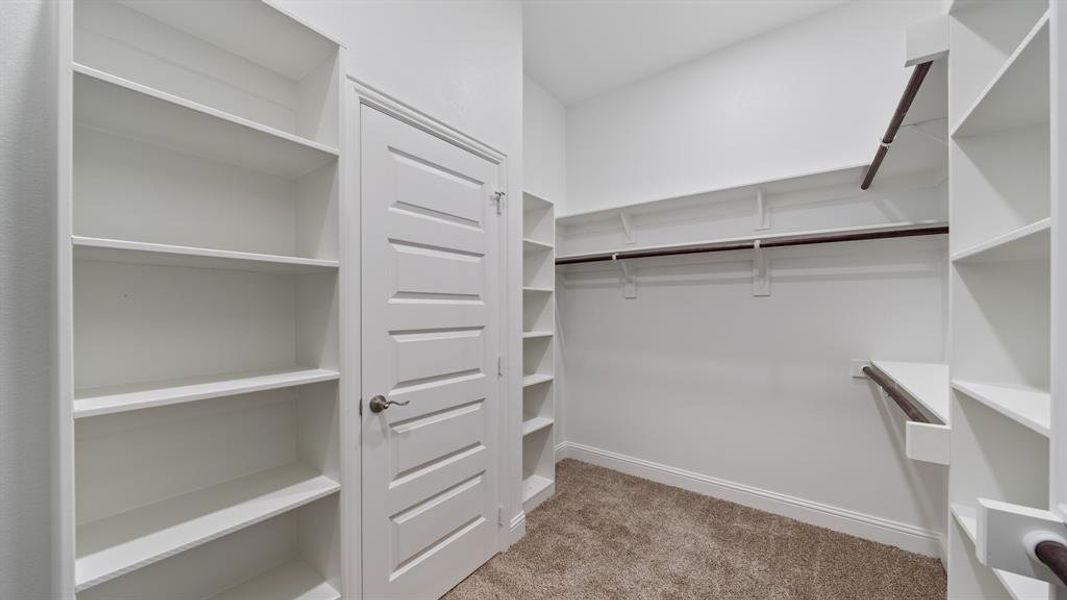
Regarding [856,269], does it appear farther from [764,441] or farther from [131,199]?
[131,199]

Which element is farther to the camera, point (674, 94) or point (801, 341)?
point (674, 94)

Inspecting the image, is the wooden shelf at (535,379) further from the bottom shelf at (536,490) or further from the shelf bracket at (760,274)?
the shelf bracket at (760,274)

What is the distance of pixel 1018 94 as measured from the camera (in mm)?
896

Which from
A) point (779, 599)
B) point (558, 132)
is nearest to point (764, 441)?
point (779, 599)

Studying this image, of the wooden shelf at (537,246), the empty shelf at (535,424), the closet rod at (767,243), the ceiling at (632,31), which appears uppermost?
the ceiling at (632,31)

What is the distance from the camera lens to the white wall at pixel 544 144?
2.97 m

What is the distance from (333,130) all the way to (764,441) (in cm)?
285

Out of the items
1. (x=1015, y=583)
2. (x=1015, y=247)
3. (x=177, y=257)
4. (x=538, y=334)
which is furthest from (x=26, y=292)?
(x=1015, y=583)

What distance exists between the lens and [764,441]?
2.47m

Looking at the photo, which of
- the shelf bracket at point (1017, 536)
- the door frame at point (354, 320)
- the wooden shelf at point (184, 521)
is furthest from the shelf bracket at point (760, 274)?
the wooden shelf at point (184, 521)

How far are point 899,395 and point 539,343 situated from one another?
6.12 ft

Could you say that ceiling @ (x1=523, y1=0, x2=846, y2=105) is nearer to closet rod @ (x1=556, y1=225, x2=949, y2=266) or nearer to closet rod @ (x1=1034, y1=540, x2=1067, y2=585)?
closet rod @ (x1=556, y1=225, x2=949, y2=266)

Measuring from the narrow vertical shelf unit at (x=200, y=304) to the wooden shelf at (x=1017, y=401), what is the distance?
170 cm

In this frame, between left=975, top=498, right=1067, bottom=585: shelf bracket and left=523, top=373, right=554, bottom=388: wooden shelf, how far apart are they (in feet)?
6.54
